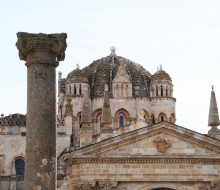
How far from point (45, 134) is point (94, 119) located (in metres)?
45.4

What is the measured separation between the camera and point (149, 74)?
63750 millimetres

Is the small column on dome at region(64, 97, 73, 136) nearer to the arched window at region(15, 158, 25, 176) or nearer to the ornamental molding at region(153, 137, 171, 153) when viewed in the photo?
the arched window at region(15, 158, 25, 176)

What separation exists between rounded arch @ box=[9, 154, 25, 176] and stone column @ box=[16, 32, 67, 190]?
132 feet

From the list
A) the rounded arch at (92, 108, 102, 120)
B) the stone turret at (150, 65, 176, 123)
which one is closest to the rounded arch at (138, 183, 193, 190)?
the rounded arch at (92, 108, 102, 120)

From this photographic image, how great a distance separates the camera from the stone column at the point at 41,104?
13.1 m

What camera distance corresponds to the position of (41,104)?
13328 millimetres

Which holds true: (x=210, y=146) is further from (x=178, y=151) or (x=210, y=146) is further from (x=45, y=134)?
(x=45, y=134)

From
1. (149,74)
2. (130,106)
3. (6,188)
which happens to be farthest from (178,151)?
(149,74)

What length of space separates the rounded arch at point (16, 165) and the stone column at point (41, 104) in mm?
40173

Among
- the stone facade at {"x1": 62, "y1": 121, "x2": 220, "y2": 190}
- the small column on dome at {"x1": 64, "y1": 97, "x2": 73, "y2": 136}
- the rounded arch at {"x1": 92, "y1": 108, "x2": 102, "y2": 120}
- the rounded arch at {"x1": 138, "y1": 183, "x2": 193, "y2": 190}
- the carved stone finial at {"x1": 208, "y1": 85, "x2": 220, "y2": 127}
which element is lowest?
the rounded arch at {"x1": 138, "y1": 183, "x2": 193, "y2": 190}

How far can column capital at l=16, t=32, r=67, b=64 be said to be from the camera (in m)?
13.6

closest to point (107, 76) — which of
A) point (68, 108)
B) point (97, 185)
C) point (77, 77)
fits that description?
point (77, 77)

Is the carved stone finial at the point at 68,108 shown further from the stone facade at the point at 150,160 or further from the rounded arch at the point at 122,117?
the stone facade at the point at 150,160

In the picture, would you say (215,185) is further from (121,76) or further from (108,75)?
(108,75)
